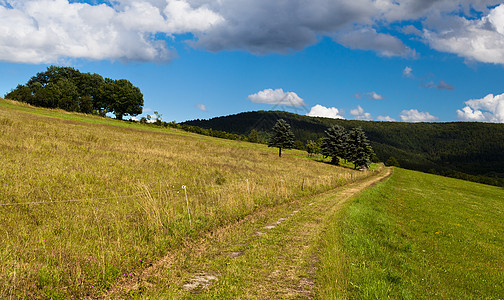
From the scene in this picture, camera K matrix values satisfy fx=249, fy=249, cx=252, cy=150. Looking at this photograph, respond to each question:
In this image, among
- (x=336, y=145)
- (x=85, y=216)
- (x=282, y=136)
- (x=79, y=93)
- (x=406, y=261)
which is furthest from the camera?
(x=79, y=93)

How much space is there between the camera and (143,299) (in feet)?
16.7

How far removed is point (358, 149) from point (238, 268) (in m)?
70.4

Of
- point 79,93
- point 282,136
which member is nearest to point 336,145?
point 282,136

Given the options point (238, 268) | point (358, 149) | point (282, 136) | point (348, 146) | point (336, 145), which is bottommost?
point (238, 268)

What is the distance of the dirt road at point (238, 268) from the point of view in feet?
18.2

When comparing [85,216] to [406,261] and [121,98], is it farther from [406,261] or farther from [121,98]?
[121,98]

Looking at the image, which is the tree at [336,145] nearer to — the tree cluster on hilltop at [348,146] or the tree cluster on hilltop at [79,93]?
the tree cluster on hilltop at [348,146]

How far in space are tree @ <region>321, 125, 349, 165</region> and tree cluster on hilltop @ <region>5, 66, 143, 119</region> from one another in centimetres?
6604

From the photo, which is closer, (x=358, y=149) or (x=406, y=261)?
(x=406, y=261)

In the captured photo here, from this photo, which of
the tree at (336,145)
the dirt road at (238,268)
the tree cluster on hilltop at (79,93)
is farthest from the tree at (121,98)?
the dirt road at (238,268)

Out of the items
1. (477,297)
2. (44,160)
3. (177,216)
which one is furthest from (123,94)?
(477,297)

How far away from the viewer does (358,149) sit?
7012 cm

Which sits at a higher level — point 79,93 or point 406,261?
point 79,93

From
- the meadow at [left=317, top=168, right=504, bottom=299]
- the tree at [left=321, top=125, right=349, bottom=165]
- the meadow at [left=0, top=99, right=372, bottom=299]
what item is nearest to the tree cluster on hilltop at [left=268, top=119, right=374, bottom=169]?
the tree at [left=321, top=125, right=349, bottom=165]
